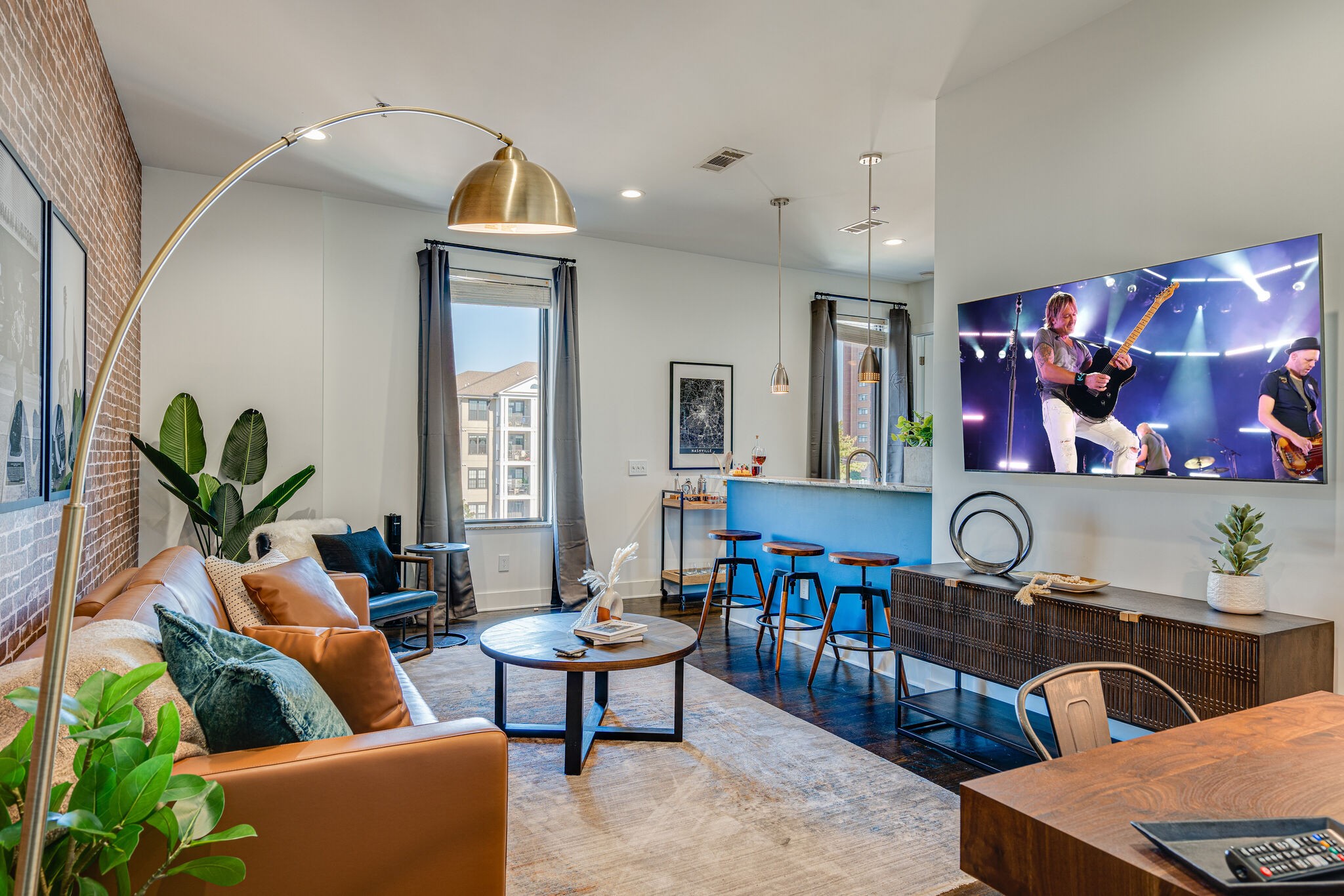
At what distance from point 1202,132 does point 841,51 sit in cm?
142

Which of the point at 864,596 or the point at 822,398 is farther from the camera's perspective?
the point at 822,398

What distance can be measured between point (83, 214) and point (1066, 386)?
153 inches

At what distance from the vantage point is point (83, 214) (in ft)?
10.0

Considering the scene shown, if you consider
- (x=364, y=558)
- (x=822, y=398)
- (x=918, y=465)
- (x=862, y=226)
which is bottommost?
(x=364, y=558)

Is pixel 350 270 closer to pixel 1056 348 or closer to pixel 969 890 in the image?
pixel 1056 348

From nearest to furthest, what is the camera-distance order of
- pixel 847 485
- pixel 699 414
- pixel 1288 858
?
pixel 1288 858 → pixel 847 485 → pixel 699 414

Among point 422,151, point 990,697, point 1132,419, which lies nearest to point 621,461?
point 422,151

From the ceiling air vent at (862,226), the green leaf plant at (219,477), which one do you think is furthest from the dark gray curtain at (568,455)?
the ceiling air vent at (862,226)

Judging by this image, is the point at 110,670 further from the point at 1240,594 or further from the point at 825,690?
the point at 825,690

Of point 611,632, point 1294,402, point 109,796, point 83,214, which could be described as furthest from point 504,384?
point 109,796

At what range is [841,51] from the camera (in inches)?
134

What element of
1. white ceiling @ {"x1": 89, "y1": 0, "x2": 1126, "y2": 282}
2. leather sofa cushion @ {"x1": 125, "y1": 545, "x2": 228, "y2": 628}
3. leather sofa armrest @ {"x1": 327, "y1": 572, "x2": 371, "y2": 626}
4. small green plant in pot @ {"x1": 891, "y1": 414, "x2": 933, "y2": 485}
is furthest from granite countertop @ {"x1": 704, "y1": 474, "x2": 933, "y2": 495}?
leather sofa cushion @ {"x1": 125, "y1": 545, "x2": 228, "y2": 628}

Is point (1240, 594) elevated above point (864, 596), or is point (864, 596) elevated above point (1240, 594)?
point (1240, 594)

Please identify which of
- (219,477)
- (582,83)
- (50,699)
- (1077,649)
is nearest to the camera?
(50,699)
